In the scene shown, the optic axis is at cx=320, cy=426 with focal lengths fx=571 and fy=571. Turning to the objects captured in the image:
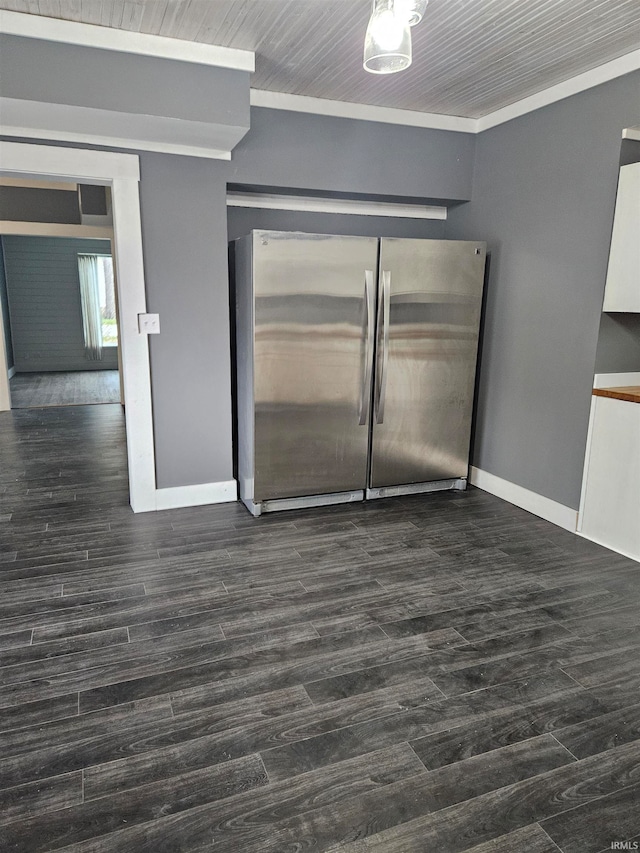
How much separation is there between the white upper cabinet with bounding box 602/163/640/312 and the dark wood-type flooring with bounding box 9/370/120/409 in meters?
5.93

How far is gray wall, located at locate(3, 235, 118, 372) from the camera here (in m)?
9.55

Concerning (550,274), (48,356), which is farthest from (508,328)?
(48,356)

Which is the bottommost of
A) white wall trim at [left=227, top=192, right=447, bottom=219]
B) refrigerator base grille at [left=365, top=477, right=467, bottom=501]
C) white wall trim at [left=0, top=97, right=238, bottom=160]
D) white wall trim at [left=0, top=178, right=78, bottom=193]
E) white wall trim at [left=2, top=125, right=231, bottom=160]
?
refrigerator base grille at [left=365, top=477, right=467, bottom=501]

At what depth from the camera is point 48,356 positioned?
996 cm

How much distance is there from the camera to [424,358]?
12.3ft

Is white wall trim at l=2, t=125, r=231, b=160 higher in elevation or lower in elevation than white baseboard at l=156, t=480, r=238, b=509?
higher

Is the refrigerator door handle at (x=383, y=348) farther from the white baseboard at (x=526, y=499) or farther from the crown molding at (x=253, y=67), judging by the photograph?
the crown molding at (x=253, y=67)

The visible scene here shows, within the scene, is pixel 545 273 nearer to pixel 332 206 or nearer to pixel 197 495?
pixel 332 206

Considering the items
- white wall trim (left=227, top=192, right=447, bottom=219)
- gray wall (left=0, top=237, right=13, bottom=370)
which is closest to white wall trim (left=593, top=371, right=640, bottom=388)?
white wall trim (left=227, top=192, right=447, bottom=219)

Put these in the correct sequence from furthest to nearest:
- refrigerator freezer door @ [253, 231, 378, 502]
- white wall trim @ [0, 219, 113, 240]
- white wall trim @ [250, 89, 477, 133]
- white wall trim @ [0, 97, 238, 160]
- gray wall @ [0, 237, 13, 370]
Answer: gray wall @ [0, 237, 13, 370] → white wall trim @ [0, 219, 113, 240] → white wall trim @ [250, 89, 477, 133] → refrigerator freezer door @ [253, 231, 378, 502] → white wall trim @ [0, 97, 238, 160]

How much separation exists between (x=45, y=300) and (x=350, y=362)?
809 cm

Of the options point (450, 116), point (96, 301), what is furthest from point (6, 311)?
point (450, 116)

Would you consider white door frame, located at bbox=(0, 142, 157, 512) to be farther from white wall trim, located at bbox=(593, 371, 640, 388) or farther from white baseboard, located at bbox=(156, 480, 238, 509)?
white wall trim, located at bbox=(593, 371, 640, 388)

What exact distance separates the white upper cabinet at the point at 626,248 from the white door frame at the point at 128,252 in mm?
2597
